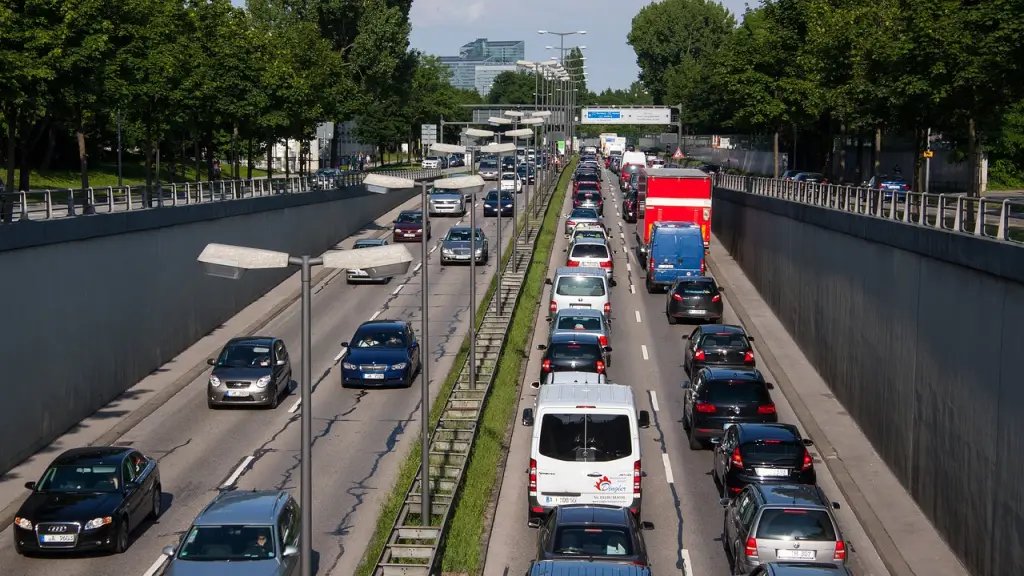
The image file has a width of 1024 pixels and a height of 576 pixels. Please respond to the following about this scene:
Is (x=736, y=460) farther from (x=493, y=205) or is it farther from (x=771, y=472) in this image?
(x=493, y=205)

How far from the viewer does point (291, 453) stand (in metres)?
25.7

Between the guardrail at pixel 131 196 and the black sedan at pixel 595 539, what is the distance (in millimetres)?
15808

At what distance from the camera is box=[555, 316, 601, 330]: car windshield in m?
33.2

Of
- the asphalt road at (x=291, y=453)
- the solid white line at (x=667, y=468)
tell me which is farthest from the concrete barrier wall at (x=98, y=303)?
the solid white line at (x=667, y=468)

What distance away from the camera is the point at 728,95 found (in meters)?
61.8

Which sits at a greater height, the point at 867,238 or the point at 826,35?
the point at 826,35

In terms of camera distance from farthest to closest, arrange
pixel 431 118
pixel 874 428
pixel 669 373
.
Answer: pixel 431 118
pixel 669 373
pixel 874 428

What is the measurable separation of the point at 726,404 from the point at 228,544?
39.9 feet

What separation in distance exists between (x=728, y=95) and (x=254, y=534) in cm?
4958

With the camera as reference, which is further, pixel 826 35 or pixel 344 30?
pixel 344 30

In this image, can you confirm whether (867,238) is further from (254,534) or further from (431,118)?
(431,118)

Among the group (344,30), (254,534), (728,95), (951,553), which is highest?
(344,30)

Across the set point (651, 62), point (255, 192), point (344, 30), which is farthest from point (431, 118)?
point (255, 192)

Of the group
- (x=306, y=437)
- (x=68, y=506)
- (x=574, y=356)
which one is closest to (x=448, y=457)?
(x=574, y=356)
